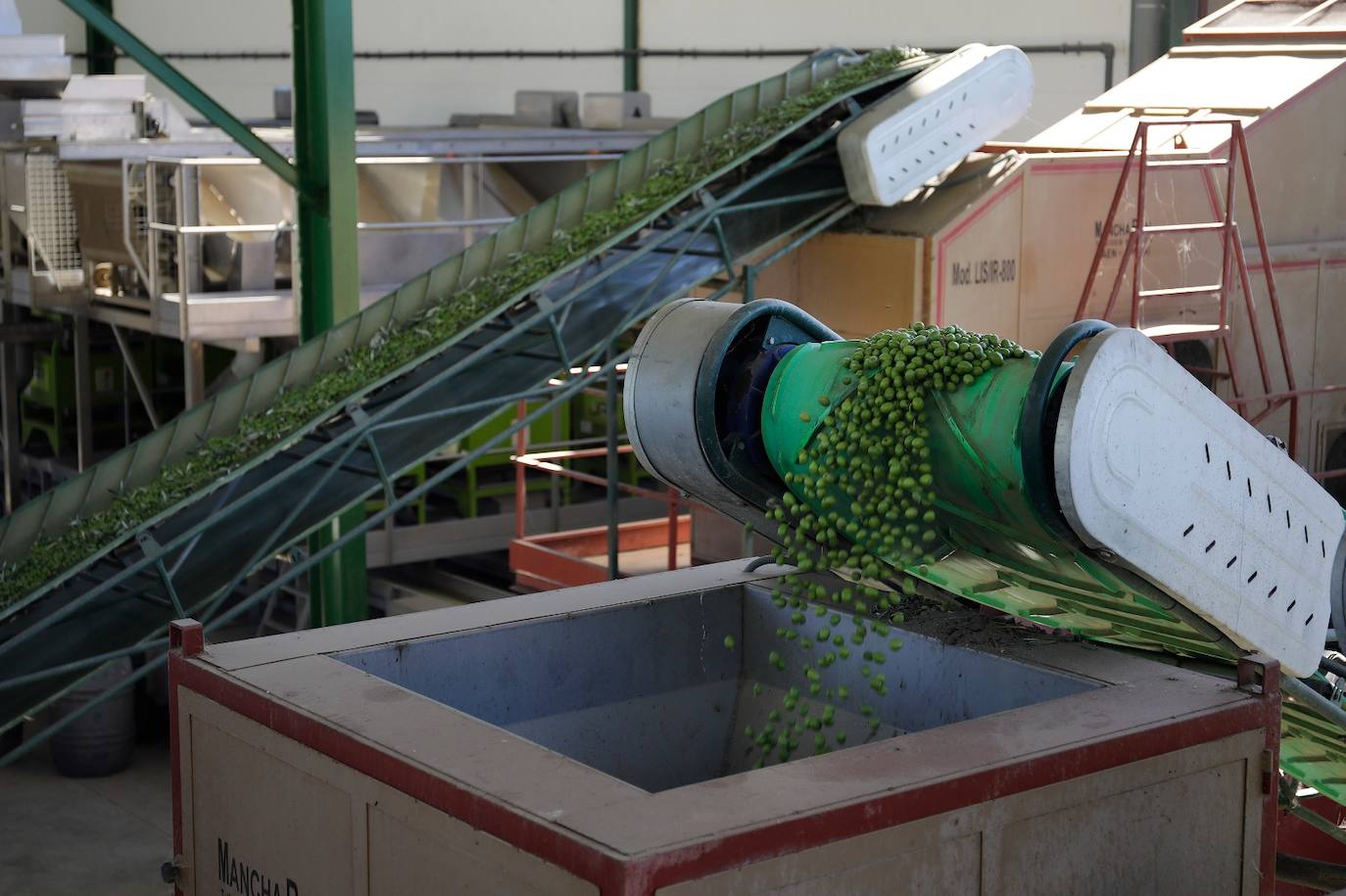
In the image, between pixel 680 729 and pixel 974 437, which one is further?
pixel 680 729

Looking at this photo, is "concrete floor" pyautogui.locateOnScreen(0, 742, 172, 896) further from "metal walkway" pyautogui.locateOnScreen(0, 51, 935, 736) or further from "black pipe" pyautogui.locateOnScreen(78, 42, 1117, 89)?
"black pipe" pyautogui.locateOnScreen(78, 42, 1117, 89)

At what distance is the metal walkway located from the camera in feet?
25.7

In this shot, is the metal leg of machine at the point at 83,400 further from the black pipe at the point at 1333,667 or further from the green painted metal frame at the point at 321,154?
the black pipe at the point at 1333,667

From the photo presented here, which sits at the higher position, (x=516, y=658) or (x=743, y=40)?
(x=743, y=40)

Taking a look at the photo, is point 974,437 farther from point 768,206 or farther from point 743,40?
point 743,40

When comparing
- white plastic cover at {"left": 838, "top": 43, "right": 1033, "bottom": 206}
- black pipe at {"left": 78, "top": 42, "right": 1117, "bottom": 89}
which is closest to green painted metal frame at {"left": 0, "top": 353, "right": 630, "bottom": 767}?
white plastic cover at {"left": 838, "top": 43, "right": 1033, "bottom": 206}

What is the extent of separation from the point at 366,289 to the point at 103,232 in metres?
2.17

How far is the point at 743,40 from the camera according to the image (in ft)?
68.8

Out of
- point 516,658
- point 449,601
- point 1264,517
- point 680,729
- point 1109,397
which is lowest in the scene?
point 449,601

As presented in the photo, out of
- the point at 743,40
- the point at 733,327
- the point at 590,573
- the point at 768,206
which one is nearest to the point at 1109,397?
the point at 733,327

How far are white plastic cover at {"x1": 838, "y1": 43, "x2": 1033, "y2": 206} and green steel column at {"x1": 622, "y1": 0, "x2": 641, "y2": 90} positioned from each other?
41.4 ft

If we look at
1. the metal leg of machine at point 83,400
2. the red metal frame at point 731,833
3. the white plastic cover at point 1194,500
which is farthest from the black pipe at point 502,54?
the red metal frame at point 731,833

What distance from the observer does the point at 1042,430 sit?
11.6 feet

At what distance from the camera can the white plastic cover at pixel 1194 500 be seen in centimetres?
344
